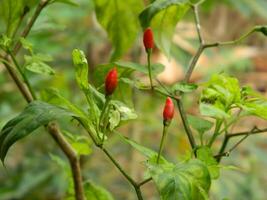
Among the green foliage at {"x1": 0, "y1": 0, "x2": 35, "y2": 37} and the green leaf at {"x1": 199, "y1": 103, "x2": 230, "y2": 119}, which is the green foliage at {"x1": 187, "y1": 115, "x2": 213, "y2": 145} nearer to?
the green leaf at {"x1": 199, "y1": 103, "x2": 230, "y2": 119}

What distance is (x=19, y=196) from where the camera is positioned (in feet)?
5.92

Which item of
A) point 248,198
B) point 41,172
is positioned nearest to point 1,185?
point 41,172

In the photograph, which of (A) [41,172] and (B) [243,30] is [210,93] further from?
(B) [243,30]

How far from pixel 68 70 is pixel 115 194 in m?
0.47

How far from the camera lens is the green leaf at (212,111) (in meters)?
0.67

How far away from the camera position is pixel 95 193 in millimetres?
889

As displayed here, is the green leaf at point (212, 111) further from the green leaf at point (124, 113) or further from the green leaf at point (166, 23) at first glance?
the green leaf at point (166, 23)

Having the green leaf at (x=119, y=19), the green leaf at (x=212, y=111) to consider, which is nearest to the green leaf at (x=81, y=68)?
the green leaf at (x=212, y=111)

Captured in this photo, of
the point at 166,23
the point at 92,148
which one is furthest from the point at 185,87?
the point at 92,148

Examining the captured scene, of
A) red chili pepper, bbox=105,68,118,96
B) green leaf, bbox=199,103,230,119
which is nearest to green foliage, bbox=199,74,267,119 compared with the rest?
green leaf, bbox=199,103,230,119

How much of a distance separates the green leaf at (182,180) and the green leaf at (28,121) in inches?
4.0

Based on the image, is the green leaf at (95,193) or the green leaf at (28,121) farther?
A: the green leaf at (95,193)

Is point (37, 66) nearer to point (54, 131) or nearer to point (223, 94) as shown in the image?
point (54, 131)

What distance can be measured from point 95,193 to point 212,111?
0.92 feet
